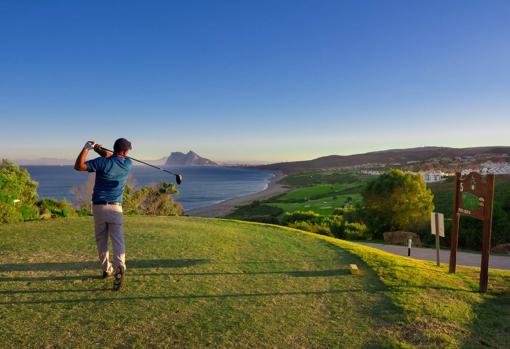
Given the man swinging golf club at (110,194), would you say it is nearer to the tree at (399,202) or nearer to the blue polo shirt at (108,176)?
the blue polo shirt at (108,176)

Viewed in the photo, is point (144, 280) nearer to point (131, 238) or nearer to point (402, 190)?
point (131, 238)

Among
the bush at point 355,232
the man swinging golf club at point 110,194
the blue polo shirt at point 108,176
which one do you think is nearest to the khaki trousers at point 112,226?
the man swinging golf club at point 110,194

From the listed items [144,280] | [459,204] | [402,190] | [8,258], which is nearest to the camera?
[144,280]

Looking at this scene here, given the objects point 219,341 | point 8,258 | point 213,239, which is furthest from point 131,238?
point 219,341

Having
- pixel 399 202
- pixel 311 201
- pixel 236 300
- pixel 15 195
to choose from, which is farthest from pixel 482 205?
pixel 311 201

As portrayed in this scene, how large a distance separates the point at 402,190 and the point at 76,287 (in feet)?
72.6

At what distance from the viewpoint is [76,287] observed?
5160 millimetres

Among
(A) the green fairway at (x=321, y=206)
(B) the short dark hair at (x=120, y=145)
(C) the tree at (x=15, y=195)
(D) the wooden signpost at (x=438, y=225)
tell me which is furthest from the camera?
(A) the green fairway at (x=321, y=206)

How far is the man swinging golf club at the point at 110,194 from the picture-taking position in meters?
5.07

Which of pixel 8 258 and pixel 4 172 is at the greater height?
pixel 4 172

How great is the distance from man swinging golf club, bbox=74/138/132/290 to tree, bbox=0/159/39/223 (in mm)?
6927

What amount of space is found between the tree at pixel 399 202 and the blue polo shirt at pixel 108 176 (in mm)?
21388

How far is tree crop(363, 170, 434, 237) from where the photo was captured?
23531mm

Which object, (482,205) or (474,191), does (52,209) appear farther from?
(482,205)
